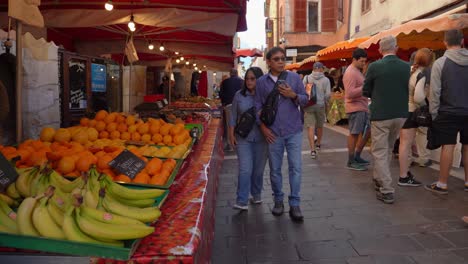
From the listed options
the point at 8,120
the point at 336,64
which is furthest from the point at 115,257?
the point at 336,64

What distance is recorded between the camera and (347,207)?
490 centimetres

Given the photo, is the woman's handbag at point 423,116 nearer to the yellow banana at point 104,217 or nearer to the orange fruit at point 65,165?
the orange fruit at point 65,165

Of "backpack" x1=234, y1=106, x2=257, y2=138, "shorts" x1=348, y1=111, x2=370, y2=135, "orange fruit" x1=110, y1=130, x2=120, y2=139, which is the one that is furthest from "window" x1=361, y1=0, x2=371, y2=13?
"orange fruit" x1=110, y1=130, x2=120, y2=139

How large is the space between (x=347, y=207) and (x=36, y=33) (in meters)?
5.27

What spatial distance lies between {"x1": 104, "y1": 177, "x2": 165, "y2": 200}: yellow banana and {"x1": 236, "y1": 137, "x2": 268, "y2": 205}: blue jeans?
262cm

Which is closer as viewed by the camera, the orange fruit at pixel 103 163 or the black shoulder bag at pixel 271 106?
the orange fruit at pixel 103 163

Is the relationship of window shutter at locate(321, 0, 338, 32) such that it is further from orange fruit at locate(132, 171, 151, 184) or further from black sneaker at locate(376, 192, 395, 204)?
orange fruit at locate(132, 171, 151, 184)

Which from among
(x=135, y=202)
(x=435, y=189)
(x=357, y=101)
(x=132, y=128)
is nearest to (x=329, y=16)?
(x=357, y=101)

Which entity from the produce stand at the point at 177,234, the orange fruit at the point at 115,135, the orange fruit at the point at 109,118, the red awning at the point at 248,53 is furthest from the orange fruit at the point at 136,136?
the red awning at the point at 248,53

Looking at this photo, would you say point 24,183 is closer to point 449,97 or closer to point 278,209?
point 278,209

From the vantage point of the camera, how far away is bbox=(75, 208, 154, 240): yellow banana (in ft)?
5.18

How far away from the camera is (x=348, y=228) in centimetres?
417

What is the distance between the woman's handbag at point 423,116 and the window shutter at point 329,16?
26.0 meters

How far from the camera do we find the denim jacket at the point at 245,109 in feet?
15.4
